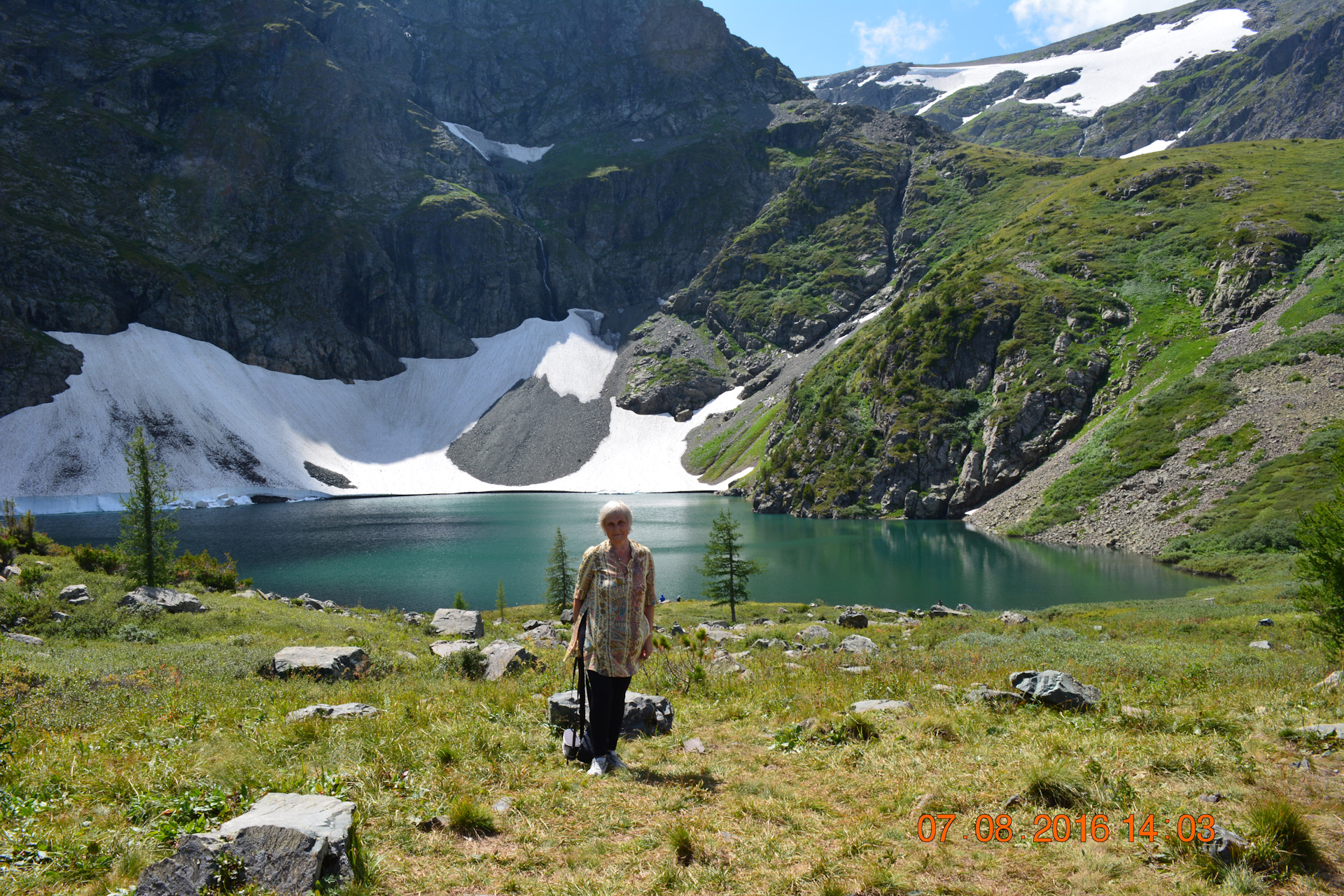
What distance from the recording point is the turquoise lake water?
38719 mm

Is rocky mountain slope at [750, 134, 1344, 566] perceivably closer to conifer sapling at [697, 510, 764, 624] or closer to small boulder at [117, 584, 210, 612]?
conifer sapling at [697, 510, 764, 624]

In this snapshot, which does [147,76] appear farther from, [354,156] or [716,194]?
[716,194]

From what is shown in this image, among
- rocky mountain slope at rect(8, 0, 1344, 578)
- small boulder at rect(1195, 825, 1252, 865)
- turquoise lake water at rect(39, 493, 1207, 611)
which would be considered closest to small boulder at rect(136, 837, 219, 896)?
small boulder at rect(1195, 825, 1252, 865)

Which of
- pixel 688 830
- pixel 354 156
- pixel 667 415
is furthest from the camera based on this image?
pixel 354 156

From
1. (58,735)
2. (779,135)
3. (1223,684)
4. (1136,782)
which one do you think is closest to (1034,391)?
(1223,684)

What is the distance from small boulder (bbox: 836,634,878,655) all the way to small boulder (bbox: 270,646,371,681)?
10.5 meters

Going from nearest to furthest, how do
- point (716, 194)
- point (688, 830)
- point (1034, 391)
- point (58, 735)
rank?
1. point (688, 830)
2. point (58, 735)
3. point (1034, 391)
4. point (716, 194)

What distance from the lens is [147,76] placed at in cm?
14412

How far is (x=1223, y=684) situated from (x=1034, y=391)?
2653 inches

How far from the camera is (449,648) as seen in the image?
14.6 m

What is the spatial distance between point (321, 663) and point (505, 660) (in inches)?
132

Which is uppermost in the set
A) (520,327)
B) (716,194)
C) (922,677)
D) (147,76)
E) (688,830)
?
(147,76)

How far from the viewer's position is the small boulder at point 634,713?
26.2 feet

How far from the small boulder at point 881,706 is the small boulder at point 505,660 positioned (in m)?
5.92
